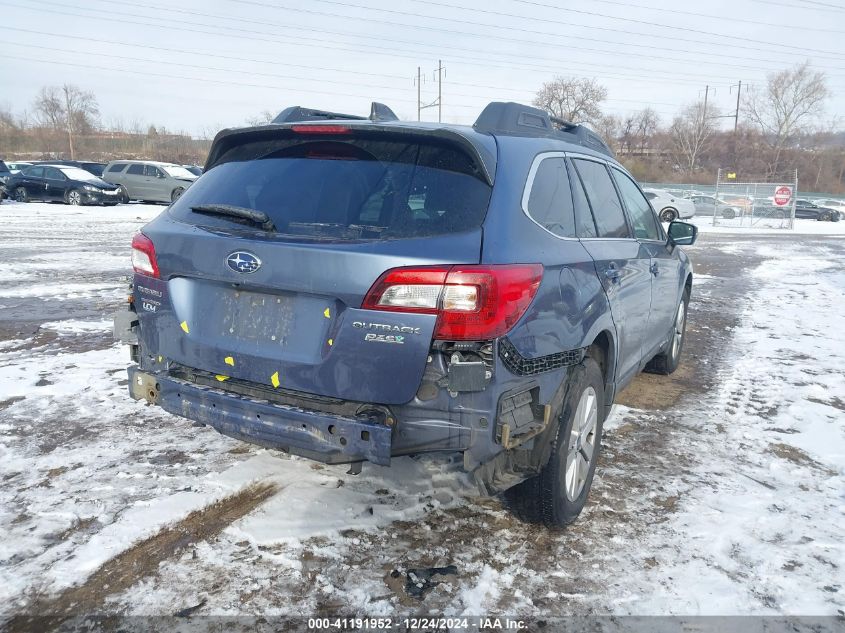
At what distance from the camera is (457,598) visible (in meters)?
2.54

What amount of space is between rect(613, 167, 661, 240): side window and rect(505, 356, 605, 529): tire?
4.84 feet

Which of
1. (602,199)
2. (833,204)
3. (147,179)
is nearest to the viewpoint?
(602,199)

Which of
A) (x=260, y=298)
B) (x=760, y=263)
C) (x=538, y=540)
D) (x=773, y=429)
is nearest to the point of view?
(x=260, y=298)

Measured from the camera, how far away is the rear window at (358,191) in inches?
101

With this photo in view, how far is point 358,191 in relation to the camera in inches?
106

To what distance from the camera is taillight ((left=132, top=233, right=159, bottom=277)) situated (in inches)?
117

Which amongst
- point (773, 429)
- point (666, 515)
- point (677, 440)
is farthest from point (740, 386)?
point (666, 515)

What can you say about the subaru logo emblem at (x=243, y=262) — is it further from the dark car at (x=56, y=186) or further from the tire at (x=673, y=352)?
the dark car at (x=56, y=186)

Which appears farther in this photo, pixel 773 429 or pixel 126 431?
pixel 773 429

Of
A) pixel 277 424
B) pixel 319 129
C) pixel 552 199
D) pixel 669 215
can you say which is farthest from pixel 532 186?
pixel 669 215

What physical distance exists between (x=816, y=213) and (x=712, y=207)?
447 inches

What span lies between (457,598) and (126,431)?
8.28 feet

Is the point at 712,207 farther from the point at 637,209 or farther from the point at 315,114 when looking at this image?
the point at 315,114

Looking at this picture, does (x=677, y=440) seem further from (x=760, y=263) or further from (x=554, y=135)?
(x=760, y=263)
